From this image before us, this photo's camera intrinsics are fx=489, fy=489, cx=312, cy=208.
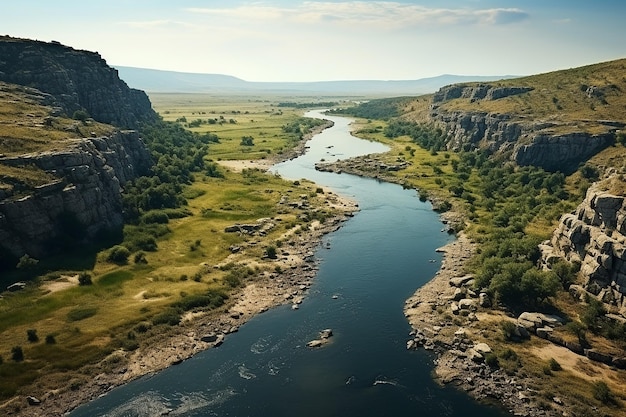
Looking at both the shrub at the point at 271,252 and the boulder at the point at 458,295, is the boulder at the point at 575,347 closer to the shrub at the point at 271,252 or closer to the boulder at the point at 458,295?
the boulder at the point at 458,295

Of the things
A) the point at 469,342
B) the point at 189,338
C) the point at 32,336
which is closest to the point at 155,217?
the point at 189,338

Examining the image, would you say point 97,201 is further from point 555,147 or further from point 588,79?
point 588,79

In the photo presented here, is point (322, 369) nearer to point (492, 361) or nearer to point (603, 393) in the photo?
point (492, 361)

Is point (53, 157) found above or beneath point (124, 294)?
above

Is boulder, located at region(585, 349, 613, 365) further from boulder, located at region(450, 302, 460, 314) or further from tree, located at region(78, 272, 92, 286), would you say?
tree, located at region(78, 272, 92, 286)

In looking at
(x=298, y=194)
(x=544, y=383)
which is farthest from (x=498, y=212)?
(x=544, y=383)

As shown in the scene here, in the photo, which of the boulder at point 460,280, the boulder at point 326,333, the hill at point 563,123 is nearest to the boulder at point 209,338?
the boulder at point 326,333
